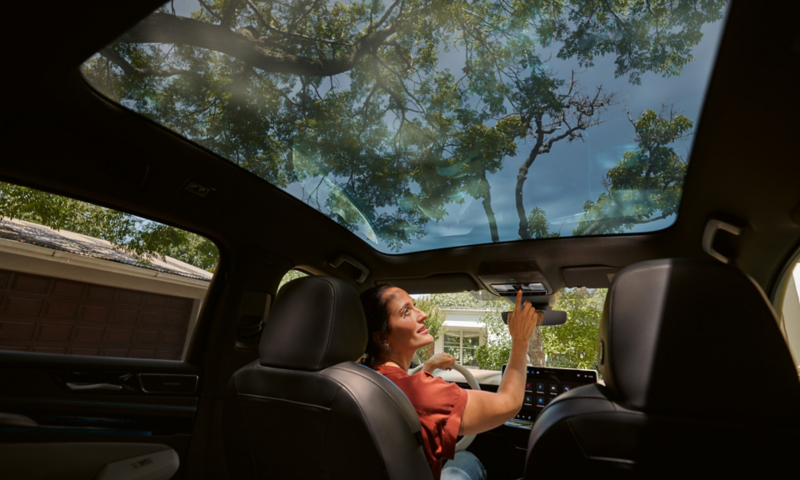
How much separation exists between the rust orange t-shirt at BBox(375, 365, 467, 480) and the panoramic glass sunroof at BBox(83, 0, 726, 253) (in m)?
1.28

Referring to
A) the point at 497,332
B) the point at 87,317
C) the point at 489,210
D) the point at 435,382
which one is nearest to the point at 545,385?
the point at 489,210

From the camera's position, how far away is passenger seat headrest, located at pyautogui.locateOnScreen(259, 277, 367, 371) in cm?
176

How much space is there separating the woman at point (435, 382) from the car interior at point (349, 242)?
0.23 meters

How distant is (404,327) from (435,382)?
516 mm

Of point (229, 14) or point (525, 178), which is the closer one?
point (229, 14)

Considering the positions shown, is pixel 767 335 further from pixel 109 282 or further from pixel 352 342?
pixel 109 282

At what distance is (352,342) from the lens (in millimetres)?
1890

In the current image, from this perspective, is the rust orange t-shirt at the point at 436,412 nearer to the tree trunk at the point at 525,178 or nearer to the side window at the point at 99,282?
the tree trunk at the point at 525,178

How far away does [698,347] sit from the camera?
42.9 inches

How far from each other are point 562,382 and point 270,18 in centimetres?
317

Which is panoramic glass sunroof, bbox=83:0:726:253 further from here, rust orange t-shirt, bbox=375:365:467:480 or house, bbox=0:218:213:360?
house, bbox=0:218:213:360

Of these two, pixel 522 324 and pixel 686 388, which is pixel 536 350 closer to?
pixel 522 324

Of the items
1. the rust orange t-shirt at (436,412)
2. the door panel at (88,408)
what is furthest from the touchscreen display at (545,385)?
the door panel at (88,408)

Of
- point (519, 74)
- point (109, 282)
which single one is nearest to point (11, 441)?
point (109, 282)
